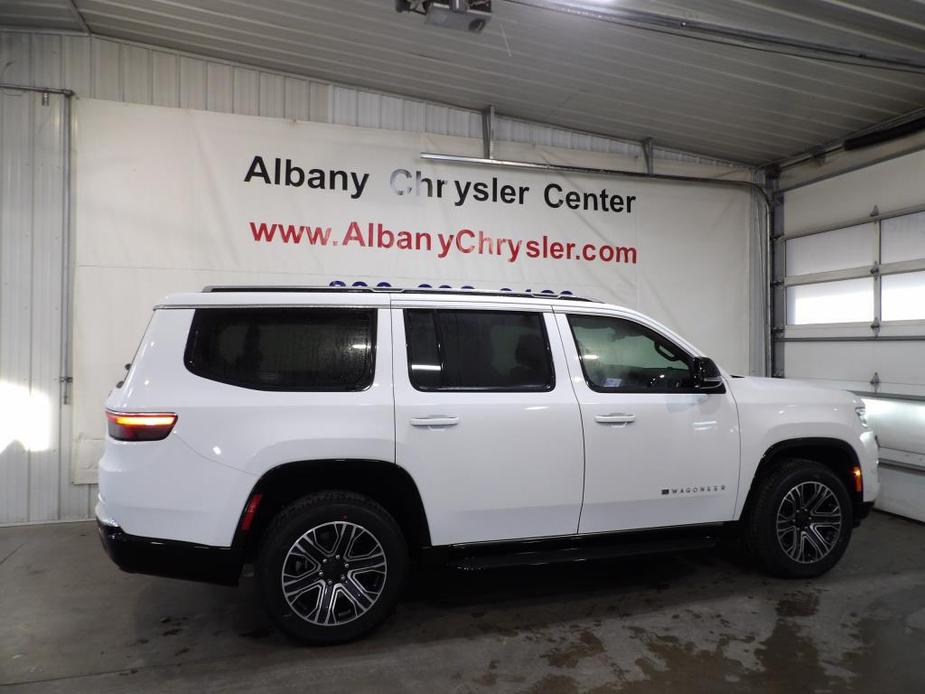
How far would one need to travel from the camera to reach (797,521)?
12.9ft

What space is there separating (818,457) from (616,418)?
1.76 metres

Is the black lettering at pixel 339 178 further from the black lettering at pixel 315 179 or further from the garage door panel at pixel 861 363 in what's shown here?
the garage door panel at pixel 861 363

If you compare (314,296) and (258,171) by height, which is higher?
(258,171)

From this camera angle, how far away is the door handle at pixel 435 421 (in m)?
3.14

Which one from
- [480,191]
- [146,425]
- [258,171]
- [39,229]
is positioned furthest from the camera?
[480,191]

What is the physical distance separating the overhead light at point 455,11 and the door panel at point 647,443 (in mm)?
2072

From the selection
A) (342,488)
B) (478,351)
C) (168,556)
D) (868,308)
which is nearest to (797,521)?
(478,351)

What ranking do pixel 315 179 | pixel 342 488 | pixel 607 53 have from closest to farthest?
pixel 342 488
pixel 607 53
pixel 315 179

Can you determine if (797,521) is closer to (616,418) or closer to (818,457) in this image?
(818,457)

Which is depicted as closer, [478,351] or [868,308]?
[478,351]

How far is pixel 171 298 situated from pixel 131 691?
1.91 metres

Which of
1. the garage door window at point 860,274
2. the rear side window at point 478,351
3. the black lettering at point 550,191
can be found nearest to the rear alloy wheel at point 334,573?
the rear side window at point 478,351

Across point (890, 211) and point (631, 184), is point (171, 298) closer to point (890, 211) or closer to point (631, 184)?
point (631, 184)

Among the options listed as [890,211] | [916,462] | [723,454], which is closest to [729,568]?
[723,454]
